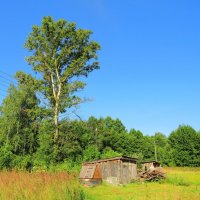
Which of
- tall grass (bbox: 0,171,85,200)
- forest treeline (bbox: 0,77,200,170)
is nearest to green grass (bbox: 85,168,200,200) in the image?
tall grass (bbox: 0,171,85,200)

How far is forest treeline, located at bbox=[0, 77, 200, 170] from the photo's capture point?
32.8 metres

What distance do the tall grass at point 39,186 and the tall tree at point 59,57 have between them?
966 inches

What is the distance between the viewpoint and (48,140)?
32.8 metres

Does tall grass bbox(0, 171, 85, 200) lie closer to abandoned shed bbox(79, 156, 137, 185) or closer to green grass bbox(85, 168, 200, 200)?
green grass bbox(85, 168, 200, 200)

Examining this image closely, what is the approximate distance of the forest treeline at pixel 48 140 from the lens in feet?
108

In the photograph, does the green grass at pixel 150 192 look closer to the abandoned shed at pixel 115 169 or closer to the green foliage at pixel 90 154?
the abandoned shed at pixel 115 169

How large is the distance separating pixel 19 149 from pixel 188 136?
38478 millimetres

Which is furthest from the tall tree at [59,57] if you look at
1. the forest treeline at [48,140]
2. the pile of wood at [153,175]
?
the pile of wood at [153,175]

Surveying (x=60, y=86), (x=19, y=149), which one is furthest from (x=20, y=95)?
(x=60, y=86)

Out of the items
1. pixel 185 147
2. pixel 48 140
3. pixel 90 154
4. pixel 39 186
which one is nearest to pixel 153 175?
pixel 90 154

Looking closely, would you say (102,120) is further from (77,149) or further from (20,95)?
(77,149)

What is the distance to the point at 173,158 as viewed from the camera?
66.4 metres

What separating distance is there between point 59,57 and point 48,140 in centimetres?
912

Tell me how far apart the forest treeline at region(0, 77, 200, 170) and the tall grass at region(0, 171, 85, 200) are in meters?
5.53
